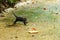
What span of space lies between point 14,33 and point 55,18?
1219 mm

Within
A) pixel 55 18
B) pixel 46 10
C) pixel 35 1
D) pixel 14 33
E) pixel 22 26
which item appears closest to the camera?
pixel 14 33

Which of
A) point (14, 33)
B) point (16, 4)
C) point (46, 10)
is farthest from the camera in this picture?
point (16, 4)

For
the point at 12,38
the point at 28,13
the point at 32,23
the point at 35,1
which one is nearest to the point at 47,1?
the point at 35,1

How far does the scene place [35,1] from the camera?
618 centimetres

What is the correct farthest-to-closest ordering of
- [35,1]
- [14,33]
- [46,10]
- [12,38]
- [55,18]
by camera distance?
[35,1]
[46,10]
[55,18]
[14,33]
[12,38]

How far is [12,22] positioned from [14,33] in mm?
598

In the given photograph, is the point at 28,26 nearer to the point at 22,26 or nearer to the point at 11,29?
the point at 22,26

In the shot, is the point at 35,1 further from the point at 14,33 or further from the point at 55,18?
the point at 14,33

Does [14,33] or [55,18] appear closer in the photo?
[14,33]

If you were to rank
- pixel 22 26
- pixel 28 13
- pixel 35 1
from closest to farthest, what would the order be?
pixel 22 26 → pixel 28 13 → pixel 35 1

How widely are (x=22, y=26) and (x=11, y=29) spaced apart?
244 millimetres

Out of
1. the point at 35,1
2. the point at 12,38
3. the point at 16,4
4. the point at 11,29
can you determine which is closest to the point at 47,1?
the point at 35,1

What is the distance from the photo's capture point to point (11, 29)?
3.48 metres

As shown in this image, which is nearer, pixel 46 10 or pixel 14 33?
pixel 14 33
